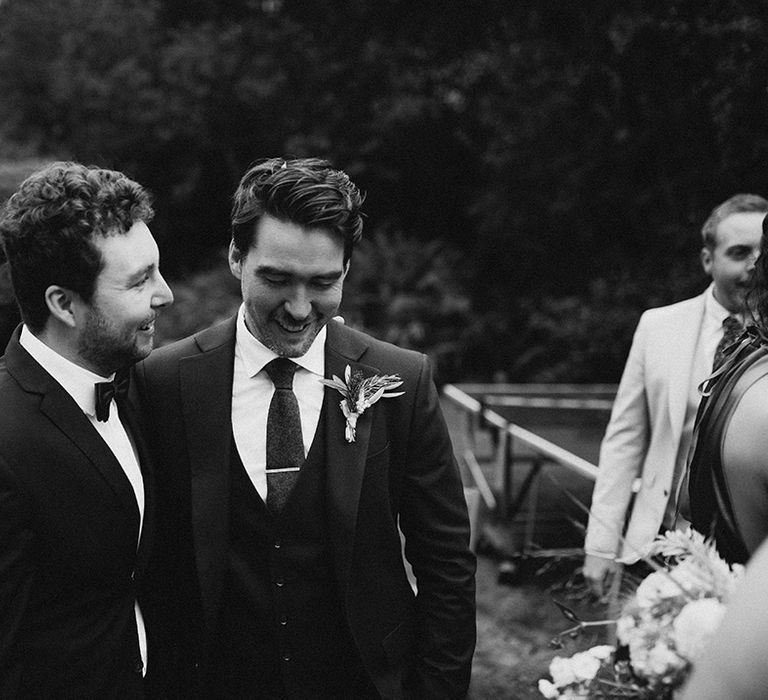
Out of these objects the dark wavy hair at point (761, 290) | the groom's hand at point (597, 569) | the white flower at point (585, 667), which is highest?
the dark wavy hair at point (761, 290)

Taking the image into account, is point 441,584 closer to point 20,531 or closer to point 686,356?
point 20,531

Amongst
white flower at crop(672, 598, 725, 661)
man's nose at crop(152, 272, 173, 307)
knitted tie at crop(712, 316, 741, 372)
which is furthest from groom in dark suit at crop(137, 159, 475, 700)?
A: white flower at crop(672, 598, 725, 661)

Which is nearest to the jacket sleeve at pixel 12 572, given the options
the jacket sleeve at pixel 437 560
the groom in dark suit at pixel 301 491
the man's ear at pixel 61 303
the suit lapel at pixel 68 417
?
the suit lapel at pixel 68 417

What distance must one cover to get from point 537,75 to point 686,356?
403 inches

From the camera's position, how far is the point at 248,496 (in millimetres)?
2596

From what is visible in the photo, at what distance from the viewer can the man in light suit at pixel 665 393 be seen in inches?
153

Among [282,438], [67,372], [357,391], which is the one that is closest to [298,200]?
[357,391]

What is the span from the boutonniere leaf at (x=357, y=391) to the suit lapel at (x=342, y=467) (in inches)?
0.8

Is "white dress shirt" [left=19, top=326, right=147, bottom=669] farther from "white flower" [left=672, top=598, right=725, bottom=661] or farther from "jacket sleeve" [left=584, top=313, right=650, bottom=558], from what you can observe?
"jacket sleeve" [left=584, top=313, right=650, bottom=558]

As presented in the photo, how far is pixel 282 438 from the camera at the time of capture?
265 centimetres

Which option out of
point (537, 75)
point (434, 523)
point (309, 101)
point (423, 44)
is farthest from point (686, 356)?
point (309, 101)

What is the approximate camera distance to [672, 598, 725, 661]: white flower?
1.48 metres

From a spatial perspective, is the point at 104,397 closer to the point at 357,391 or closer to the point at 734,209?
the point at 357,391

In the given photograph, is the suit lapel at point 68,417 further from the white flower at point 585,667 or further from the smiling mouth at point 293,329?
the white flower at point 585,667
